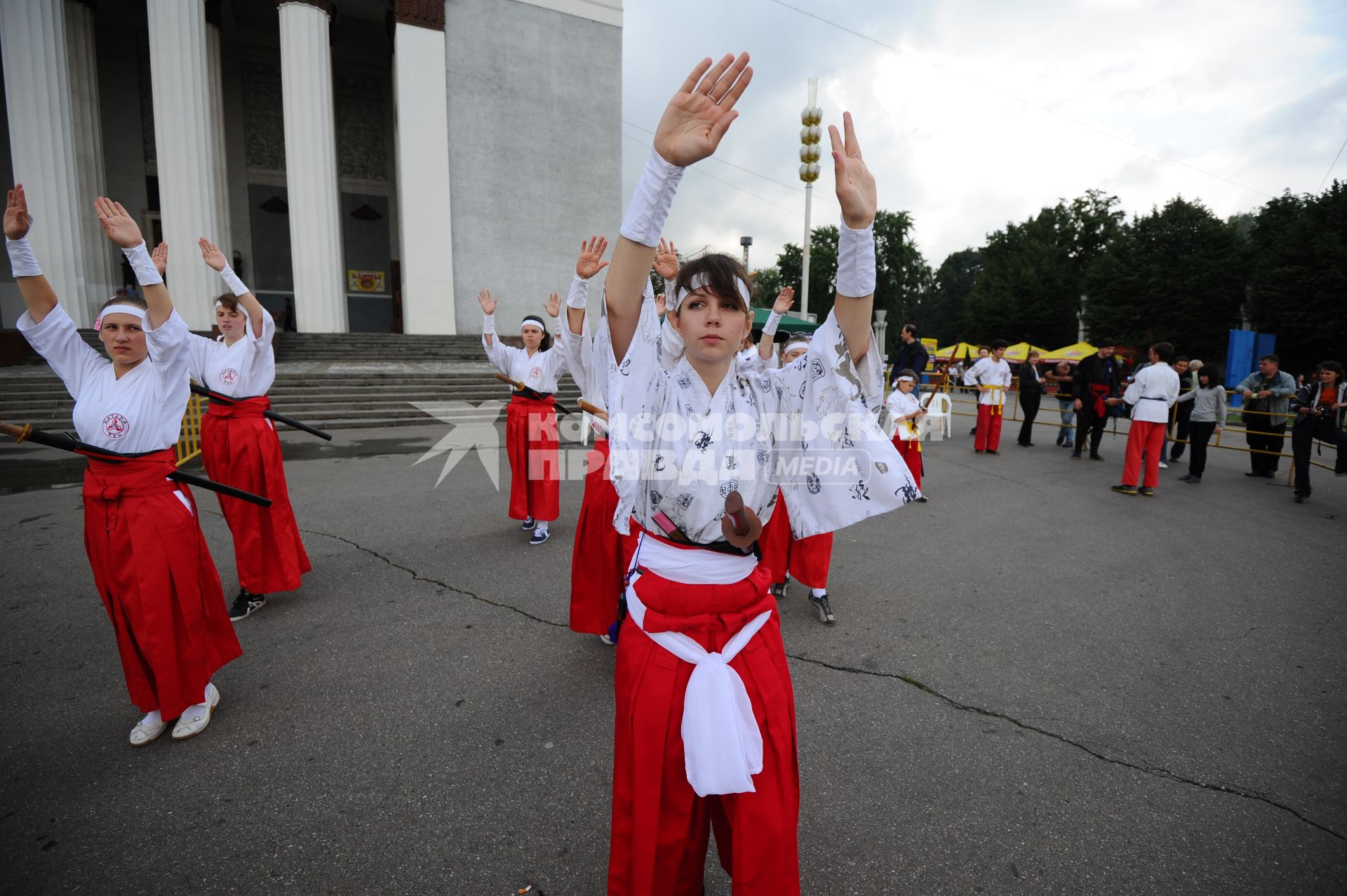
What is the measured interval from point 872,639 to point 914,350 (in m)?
6.82

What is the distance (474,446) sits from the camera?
34.9ft

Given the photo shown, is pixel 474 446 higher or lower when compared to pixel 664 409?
lower

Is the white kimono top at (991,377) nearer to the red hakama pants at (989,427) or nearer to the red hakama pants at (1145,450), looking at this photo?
the red hakama pants at (989,427)

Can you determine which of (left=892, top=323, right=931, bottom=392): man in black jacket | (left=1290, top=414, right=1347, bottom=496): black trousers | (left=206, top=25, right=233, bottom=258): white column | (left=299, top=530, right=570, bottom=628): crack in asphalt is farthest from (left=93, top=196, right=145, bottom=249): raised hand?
(left=206, top=25, right=233, bottom=258): white column

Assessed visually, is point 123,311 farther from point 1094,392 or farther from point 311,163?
point 311,163

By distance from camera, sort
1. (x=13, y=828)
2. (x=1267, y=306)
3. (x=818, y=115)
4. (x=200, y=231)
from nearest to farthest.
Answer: (x=13, y=828) → (x=818, y=115) → (x=200, y=231) → (x=1267, y=306)

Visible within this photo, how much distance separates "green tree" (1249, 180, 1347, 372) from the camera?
2269cm

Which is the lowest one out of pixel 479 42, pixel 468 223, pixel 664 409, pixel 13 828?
pixel 13 828

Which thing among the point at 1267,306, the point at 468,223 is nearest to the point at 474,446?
the point at 468,223

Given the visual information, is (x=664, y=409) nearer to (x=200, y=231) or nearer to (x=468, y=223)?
(x=200, y=231)

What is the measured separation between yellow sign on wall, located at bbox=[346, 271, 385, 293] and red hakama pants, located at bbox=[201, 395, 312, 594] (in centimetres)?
2239

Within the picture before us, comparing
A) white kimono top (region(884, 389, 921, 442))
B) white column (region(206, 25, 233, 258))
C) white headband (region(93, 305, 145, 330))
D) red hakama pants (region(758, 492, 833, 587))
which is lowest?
red hakama pants (region(758, 492, 833, 587))

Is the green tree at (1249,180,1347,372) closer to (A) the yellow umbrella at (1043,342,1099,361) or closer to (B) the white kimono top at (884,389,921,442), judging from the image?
(A) the yellow umbrella at (1043,342,1099,361)

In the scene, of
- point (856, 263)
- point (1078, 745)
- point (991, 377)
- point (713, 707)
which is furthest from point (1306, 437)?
point (713, 707)
